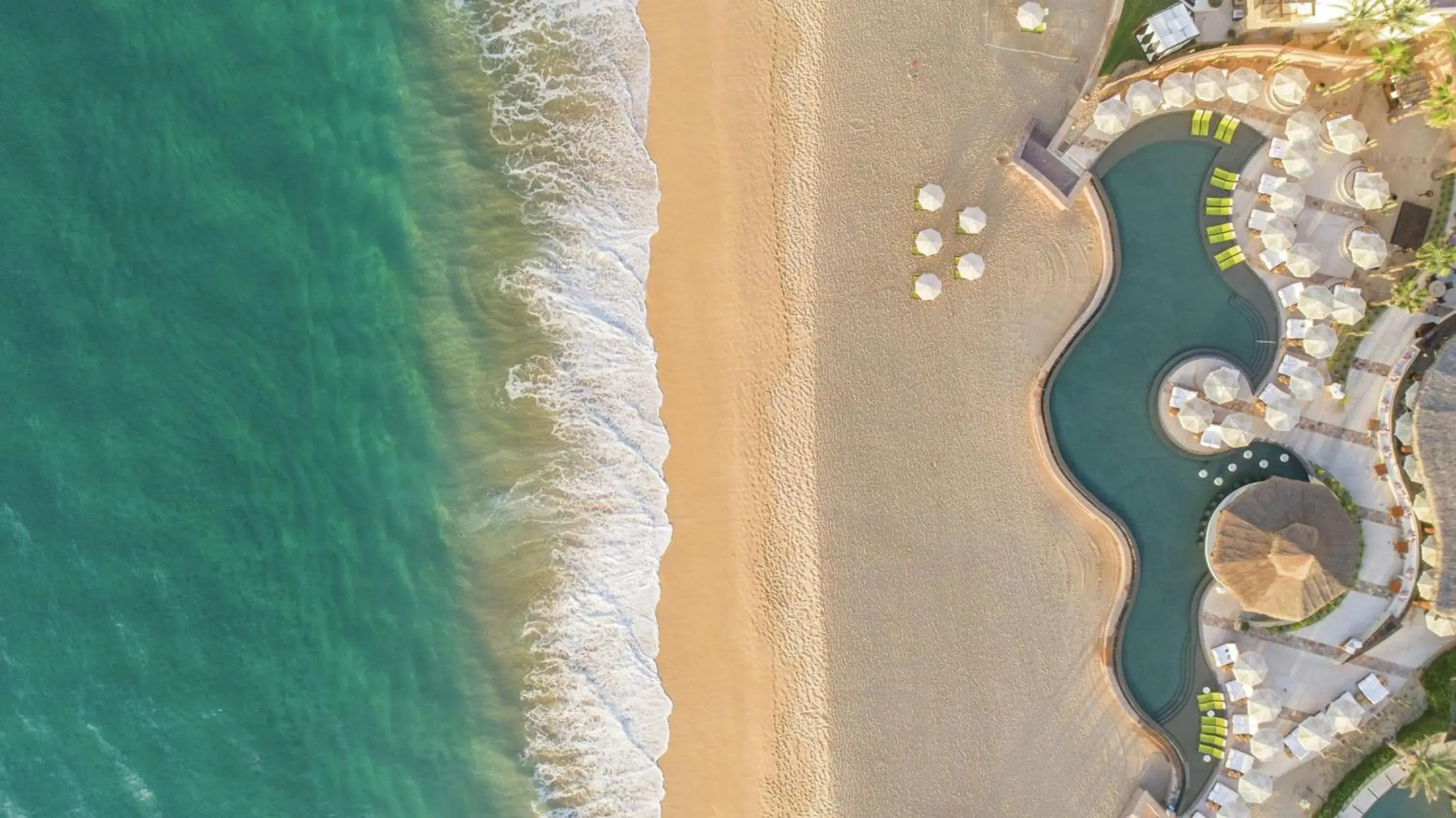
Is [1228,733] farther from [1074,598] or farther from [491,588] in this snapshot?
[491,588]

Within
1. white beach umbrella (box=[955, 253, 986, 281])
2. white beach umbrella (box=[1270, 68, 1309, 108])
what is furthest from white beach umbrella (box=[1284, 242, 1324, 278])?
white beach umbrella (box=[955, 253, 986, 281])

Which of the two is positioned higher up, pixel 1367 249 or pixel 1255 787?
pixel 1367 249

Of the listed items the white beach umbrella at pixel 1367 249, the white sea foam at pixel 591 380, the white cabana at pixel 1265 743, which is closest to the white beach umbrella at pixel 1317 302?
the white beach umbrella at pixel 1367 249

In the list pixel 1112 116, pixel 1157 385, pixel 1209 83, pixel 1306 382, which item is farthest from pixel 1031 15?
pixel 1306 382

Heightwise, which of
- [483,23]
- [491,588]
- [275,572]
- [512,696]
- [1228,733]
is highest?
[483,23]

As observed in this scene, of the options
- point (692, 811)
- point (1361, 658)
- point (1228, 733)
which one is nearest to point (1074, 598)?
point (1228, 733)

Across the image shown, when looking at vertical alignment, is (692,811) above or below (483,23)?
below

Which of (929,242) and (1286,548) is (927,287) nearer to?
(929,242)
